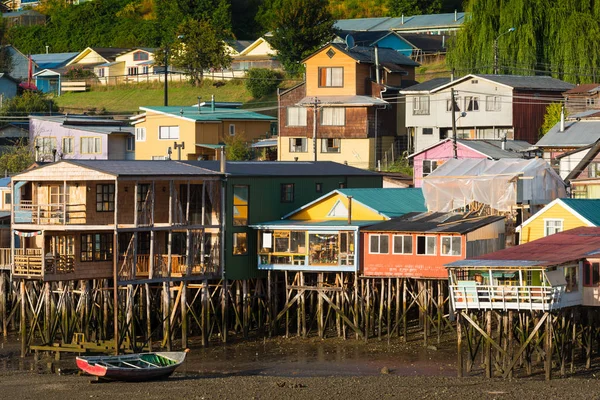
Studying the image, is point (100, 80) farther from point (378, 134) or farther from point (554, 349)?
point (554, 349)

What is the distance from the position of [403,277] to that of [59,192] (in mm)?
14019

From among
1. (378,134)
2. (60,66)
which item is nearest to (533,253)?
(378,134)

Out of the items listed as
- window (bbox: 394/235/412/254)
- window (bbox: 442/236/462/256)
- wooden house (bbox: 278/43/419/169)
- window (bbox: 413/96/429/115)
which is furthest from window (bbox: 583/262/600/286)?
wooden house (bbox: 278/43/419/169)

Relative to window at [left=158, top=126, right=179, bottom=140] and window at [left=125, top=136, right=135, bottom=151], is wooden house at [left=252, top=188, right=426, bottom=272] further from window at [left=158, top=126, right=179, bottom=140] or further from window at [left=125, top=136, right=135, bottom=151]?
window at [left=125, top=136, right=135, bottom=151]

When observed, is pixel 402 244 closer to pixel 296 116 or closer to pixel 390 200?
pixel 390 200

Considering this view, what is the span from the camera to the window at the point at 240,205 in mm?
54031

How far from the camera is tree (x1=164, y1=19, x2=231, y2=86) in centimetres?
10794

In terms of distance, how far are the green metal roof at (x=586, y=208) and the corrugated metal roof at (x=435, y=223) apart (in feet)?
10.1

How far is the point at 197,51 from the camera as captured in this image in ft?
356

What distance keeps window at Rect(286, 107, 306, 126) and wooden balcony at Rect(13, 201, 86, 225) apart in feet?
115

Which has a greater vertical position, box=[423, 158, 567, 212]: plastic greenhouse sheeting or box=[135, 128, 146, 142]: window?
box=[135, 128, 146, 142]: window

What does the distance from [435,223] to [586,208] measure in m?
5.94

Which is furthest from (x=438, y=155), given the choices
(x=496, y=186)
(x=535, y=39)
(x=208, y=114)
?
(x=208, y=114)

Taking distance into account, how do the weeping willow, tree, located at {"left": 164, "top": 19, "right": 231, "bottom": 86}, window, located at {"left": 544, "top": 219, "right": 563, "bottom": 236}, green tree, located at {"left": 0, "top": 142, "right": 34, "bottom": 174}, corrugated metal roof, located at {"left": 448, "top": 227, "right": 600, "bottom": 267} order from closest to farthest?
1. corrugated metal roof, located at {"left": 448, "top": 227, "right": 600, "bottom": 267}
2. window, located at {"left": 544, "top": 219, "right": 563, "bottom": 236}
3. the weeping willow
4. green tree, located at {"left": 0, "top": 142, "right": 34, "bottom": 174}
5. tree, located at {"left": 164, "top": 19, "right": 231, "bottom": 86}
